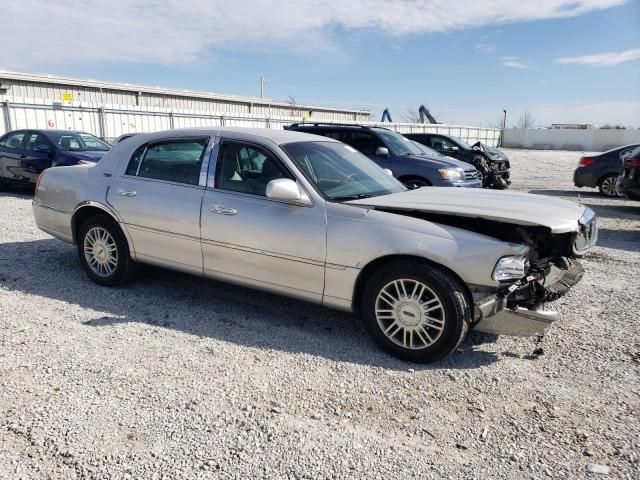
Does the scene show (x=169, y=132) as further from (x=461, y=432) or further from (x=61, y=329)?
(x=461, y=432)

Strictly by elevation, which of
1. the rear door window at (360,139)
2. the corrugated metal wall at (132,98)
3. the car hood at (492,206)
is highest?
the corrugated metal wall at (132,98)

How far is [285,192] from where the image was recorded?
3896 mm

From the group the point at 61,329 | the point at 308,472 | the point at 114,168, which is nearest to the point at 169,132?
the point at 114,168

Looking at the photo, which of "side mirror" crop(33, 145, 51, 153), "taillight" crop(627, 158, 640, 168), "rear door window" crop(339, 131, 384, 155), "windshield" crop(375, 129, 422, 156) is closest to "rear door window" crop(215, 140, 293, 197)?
"windshield" crop(375, 129, 422, 156)

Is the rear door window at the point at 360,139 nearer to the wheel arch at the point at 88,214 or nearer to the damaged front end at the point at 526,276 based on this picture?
the wheel arch at the point at 88,214

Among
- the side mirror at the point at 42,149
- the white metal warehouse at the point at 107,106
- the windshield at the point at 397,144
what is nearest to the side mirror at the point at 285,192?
the windshield at the point at 397,144

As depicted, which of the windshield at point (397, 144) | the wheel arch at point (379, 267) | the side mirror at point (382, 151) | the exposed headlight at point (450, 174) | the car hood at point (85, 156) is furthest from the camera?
the car hood at point (85, 156)

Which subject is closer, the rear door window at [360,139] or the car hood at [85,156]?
the rear door window at [360,139]

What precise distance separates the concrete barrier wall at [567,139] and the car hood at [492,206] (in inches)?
2181

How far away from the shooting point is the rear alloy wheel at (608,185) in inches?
532

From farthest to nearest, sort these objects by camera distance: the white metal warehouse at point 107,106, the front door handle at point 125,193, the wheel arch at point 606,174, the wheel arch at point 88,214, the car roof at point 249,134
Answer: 1. the white metal warehouse at point 107,106
2. the wheel arch at point 606,174
3. the wheel arch at point 88,214
4. the front door handle at point 125,193
5. the car roof at point 249,134

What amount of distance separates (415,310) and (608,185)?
12.4 metres

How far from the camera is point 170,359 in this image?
12.2ft

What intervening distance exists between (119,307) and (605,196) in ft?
44.1
